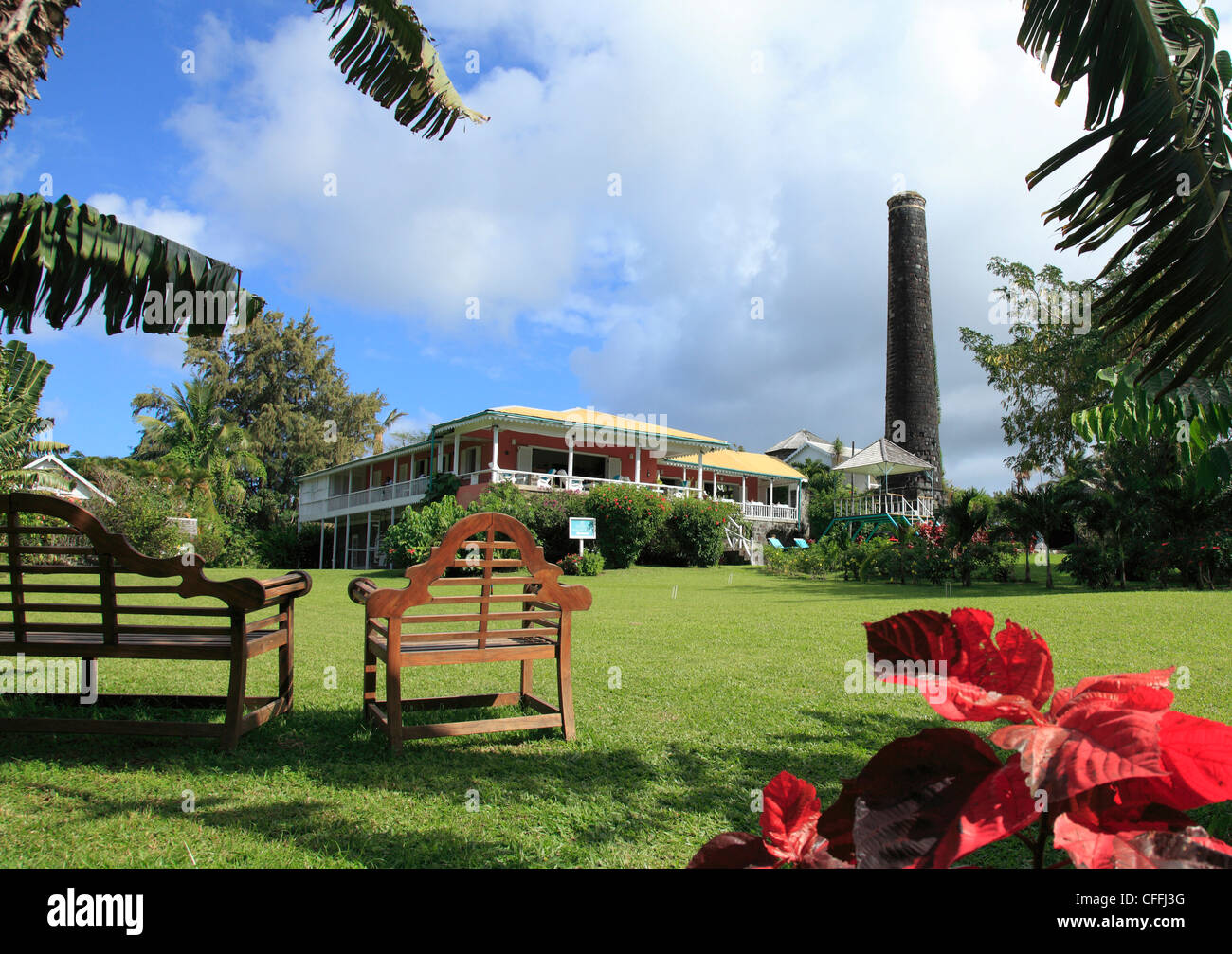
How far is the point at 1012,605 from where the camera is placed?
36.9 ft

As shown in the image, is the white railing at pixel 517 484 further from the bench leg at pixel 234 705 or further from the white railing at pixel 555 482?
the bench leg at pixel 234 705

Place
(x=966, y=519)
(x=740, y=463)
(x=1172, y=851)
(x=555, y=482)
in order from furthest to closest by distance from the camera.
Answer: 1. (x=740, y=463)
2. (x=555, y=482)
3. (x=966, y=519)
4. (x=1172, y=851)

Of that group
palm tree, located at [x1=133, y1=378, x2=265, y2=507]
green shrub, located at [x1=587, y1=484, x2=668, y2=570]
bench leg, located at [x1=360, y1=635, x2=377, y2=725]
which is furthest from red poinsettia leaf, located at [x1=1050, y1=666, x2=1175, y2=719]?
palm tree, located at [x1=133, y1=378, x2=265, y2=507]

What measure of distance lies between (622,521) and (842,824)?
2116cm

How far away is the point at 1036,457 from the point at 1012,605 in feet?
63.7

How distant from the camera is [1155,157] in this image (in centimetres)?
185

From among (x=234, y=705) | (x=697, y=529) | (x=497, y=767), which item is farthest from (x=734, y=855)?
(x=697, y=529)

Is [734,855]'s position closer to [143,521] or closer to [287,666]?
[287,666]

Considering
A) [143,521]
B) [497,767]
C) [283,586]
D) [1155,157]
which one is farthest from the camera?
[143,521]

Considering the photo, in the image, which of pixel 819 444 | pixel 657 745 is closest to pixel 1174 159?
pixel 657 745

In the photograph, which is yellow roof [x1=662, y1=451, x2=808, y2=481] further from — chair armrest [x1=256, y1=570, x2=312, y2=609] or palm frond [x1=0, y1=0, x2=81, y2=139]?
palm frond [x1=0, y1=0, x2=81, y2=139]

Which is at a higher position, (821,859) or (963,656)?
(963,656)

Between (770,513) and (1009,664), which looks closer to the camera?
(1009,664)
